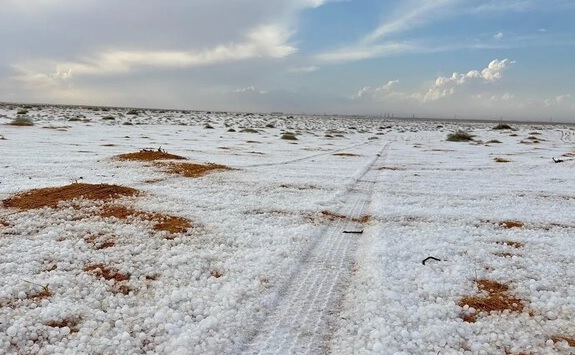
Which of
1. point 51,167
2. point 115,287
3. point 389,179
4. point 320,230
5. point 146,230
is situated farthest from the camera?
point 389,179

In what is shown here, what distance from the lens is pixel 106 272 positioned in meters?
3.62

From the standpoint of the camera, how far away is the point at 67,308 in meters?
2.97

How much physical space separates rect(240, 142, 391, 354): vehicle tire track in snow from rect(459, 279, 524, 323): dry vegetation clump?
93cm

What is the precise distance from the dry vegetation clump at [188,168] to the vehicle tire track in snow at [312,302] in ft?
13.4

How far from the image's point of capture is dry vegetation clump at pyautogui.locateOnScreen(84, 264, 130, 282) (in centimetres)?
353

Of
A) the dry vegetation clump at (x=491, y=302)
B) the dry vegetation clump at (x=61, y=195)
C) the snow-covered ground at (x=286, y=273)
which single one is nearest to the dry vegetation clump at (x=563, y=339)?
the snow-covered ground at (x=286, y=273)

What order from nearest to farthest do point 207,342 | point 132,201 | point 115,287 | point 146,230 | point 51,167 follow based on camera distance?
point 207,342
point 115,287
point 146,230
point 132,201
point 51,167

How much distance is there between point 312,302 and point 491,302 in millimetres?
1336

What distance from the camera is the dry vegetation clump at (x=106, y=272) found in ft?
11.6

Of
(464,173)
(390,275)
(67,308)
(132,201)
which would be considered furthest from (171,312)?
(464,173)

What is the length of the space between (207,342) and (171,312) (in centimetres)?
44

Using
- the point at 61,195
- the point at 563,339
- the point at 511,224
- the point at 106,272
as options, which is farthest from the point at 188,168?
the point at 563,339

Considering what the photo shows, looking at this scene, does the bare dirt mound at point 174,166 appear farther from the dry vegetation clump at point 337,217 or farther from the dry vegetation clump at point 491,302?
the dry vegetation clump at point 491,302

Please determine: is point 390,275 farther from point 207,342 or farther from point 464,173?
point 464,173
